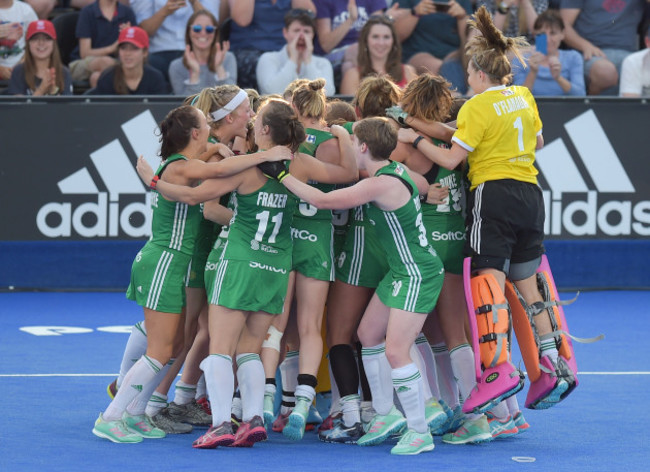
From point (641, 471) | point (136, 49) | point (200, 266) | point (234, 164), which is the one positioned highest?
point (136, 49)

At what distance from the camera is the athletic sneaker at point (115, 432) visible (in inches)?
259

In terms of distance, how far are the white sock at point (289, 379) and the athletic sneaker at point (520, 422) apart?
1.32 metres

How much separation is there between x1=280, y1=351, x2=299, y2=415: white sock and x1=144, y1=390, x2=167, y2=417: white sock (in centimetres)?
71

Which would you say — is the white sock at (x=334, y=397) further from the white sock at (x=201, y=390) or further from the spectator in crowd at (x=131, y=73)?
the spectator in crowd at (x=131, y=73)

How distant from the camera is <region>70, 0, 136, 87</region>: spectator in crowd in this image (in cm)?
1300

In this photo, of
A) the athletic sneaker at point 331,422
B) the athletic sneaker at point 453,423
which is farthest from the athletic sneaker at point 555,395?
the athletic sneaker at point 331,422

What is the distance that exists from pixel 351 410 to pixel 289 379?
534 millimetres

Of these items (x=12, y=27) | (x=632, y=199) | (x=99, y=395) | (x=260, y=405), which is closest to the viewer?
(x=260, y=405)

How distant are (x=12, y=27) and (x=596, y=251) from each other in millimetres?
6555

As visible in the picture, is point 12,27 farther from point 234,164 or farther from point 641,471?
point 641,471

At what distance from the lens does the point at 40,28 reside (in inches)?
477

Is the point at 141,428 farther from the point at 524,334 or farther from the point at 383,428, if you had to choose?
the point at 524,334

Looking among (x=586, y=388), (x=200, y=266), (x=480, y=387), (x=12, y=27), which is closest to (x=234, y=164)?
(x=200, y=266)

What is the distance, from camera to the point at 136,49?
12156mm
